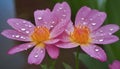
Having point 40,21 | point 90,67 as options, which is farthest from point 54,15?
point 90,67

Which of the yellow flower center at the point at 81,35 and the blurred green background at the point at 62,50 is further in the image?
the blurred green background at the point at 62,50

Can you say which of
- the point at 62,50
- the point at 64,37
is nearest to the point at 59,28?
the point at 64,37

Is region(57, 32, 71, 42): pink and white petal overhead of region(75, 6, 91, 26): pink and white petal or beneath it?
beneath

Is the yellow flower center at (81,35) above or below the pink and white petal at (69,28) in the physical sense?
below

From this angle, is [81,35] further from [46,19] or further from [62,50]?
[62,50]

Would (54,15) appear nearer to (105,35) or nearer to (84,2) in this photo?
(105,35)

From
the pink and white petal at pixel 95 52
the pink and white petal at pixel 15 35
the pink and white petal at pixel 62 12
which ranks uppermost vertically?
the pink and white petal at pixel 62 12
